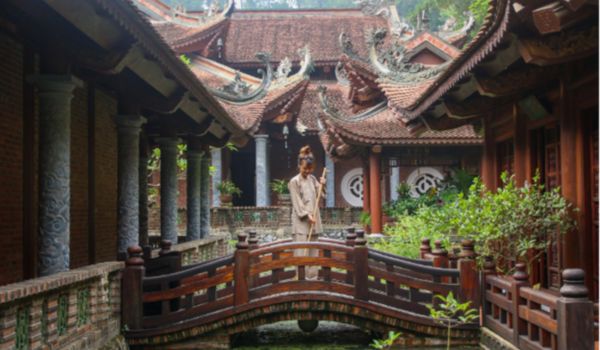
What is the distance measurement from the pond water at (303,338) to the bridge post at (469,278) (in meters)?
0.51

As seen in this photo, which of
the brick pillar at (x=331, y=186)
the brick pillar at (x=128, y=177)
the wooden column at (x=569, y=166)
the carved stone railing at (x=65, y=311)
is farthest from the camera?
the brick pillar at (x=331, y=186)

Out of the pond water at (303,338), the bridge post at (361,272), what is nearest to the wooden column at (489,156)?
the pond water at (303,338)

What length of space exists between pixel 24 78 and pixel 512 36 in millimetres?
4415

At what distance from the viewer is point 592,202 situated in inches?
304

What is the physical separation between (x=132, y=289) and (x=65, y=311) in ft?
6.05

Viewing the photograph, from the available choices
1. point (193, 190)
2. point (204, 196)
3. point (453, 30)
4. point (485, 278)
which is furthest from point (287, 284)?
point (453, 30)

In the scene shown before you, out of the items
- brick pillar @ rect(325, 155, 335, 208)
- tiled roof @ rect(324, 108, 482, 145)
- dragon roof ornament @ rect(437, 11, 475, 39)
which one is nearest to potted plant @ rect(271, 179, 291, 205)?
brick pillar @ rect(325, 155, 335, 208)

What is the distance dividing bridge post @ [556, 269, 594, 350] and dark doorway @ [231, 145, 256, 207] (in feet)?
79.9

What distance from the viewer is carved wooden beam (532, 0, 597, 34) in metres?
5.83

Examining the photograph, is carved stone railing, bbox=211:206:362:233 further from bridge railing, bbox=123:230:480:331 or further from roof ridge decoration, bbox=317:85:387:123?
bridge railing, bbox=123:230:480:331

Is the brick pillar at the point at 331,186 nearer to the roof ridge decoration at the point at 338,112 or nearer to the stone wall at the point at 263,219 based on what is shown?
the stone wall at the point at 263,219

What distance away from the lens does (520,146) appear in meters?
9.85

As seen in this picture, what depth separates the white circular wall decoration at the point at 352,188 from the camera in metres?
27.0

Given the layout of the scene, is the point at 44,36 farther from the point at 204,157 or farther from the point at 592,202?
the point at 204,157
